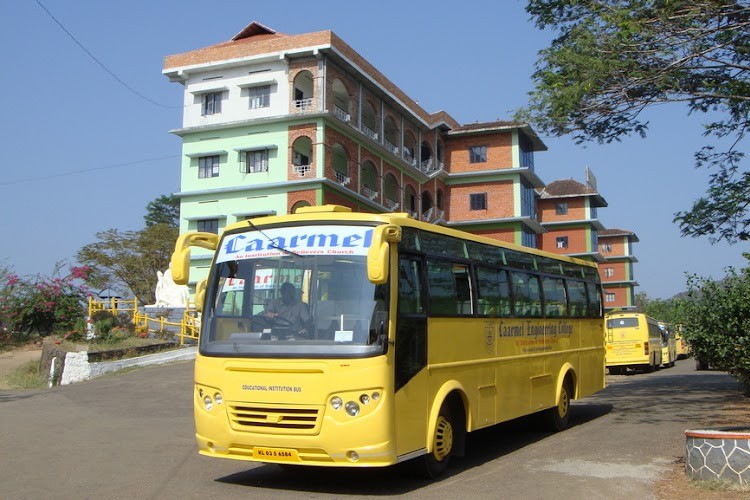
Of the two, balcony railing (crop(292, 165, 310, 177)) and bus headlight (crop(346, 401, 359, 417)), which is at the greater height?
balcony railing (crop(292, 165, 310, 177))

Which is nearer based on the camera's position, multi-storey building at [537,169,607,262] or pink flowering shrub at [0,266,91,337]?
pink flowering shrub at [0,266,91,337]

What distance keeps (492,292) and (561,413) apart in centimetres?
373

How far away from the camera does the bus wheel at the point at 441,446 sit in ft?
28.8

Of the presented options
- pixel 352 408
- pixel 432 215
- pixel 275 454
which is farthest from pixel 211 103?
pixel 352 408

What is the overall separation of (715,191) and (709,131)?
1412 millimetres

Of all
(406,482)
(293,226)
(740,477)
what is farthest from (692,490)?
(293,226)

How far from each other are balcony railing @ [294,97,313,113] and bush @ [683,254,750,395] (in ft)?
91.3

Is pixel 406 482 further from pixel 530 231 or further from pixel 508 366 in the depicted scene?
pixel 530 231

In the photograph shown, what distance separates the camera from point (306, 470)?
31.6 feet

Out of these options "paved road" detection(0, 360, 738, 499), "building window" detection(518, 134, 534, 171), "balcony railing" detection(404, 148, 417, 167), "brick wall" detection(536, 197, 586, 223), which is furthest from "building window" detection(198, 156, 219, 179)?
"brick wall" detection(536, 197, 586, 223)

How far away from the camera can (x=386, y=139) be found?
49562mm

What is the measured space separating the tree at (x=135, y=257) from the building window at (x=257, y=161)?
723 inches

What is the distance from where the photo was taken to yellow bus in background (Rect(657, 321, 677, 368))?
36375 mm

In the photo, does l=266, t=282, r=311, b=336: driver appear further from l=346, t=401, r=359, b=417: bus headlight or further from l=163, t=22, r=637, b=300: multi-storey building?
l=163, t=22, r=637, b=300: multi-storey building
